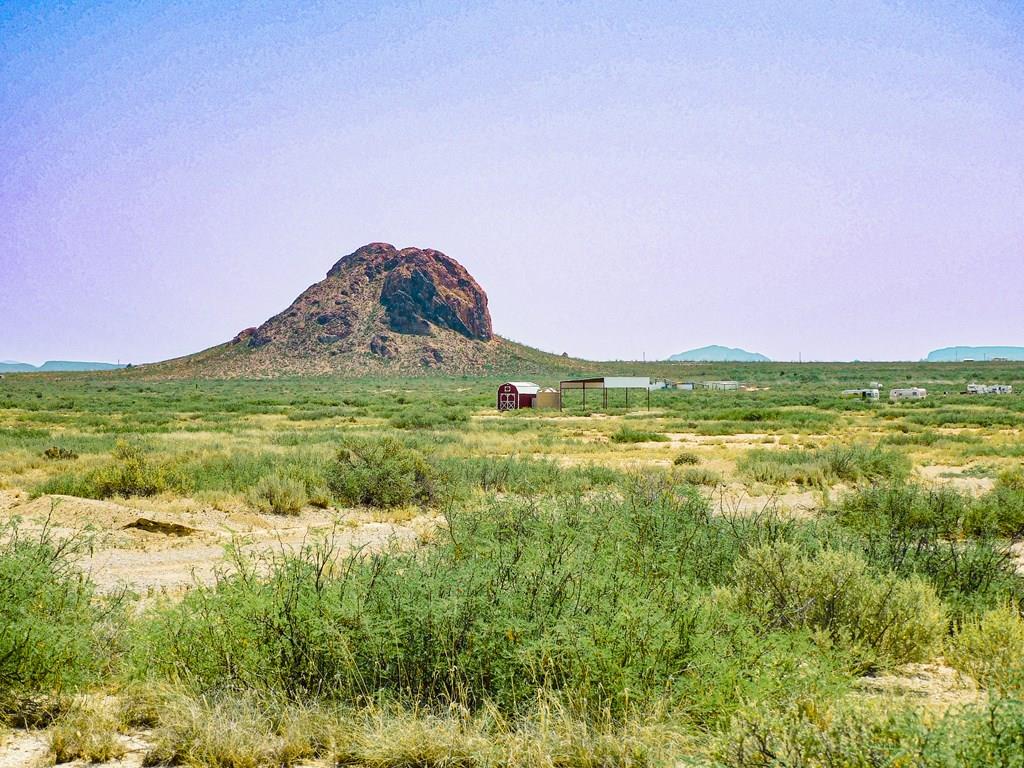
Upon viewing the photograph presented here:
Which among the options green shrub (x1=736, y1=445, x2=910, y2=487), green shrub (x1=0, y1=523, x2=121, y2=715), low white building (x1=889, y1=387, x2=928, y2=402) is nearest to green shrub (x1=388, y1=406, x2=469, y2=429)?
green shrub (x1=736, y1=445, x2=910, y2=487)

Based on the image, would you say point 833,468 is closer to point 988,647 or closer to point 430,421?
point 988,647

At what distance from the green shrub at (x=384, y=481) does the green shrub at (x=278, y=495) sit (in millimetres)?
854

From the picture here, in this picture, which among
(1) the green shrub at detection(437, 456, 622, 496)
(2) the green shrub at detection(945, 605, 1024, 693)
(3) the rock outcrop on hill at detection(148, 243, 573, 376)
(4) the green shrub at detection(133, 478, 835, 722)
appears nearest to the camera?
(4) the green shrub at detection(133, 478, 835, 722)

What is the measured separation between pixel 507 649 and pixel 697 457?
1929 cm

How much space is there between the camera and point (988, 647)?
607 centimetres

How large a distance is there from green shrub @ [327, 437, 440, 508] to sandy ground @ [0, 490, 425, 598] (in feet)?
2.35

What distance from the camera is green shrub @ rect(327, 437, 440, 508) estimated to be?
16.5 metres

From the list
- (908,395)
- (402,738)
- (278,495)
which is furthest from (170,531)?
(908,395)

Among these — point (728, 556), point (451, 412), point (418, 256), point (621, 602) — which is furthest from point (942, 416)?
point (418, 256)

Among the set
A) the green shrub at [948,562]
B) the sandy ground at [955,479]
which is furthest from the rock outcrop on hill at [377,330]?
the green shrub at [948,562]

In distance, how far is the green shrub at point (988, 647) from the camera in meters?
5.88

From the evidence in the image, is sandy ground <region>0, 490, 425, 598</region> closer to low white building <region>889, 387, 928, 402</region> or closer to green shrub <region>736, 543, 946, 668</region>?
green shrub <region>736, 543, 946, 668</region>

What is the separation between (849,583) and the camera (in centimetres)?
667

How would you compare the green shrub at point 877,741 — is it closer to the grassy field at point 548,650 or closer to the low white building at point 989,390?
the grassy field at point 548,650
